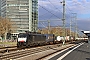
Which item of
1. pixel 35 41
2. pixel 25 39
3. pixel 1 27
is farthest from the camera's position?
pixel 1 27

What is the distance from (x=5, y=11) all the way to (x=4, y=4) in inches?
269

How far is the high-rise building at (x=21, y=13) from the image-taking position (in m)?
105

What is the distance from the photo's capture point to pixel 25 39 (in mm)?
46781

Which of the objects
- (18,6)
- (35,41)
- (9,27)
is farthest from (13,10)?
(35,41)

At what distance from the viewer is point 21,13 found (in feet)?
355

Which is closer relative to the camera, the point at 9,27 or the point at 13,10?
the point at 9,27

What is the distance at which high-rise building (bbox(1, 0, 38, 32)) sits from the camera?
10525 cm

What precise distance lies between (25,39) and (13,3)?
61.0m

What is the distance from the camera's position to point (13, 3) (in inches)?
4139

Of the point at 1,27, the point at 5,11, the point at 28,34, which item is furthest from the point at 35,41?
the point at 5,11

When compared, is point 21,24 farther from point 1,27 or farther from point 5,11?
point 1,27

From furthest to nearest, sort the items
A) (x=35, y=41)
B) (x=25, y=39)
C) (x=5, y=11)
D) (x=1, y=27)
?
(x=5, y=11)
(x=1, y=27)
(x=35, y=41)
(x=25, y=39)

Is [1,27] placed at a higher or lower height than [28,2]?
lower

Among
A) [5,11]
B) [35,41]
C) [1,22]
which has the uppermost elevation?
[5,11]
